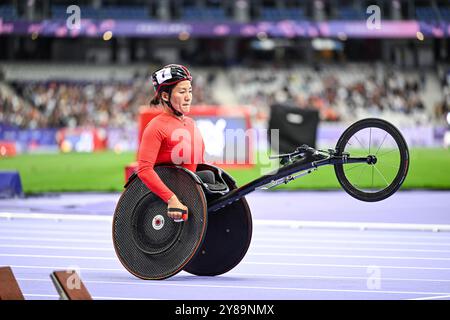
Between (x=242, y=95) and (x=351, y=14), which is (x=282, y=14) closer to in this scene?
(x=351, y=14)

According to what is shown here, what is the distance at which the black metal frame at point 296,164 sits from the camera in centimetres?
563

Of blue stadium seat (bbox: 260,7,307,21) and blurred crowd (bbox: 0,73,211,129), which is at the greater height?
blue stadium seat (bbox: 260,7,307,21)

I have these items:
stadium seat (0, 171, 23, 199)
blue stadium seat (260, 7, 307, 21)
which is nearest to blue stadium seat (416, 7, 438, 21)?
blue stadium seat (260, 7, 307, 21)

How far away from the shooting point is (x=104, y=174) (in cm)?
2025

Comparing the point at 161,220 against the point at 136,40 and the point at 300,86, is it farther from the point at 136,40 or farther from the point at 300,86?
the point at 136,40

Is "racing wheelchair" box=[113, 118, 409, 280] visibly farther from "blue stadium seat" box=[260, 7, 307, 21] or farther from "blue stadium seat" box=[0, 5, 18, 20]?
"blue stadium seat" box=[260, 7, 307, 21]

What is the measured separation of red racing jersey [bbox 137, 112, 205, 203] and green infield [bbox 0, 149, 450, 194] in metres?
9.66

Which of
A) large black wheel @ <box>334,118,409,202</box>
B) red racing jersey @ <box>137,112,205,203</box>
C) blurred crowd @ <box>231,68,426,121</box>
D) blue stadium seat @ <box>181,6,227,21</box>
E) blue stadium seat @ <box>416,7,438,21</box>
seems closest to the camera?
large black wheel @ <box>334,118,409,202</box>

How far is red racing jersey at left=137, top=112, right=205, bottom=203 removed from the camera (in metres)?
6.09

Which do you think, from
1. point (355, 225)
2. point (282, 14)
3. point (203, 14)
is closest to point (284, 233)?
point (355, 225)

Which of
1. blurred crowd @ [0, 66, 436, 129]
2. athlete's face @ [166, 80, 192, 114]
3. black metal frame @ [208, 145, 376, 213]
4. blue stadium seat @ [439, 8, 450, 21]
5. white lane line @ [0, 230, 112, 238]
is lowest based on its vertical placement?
white lane line @ [0, 230, 112, 238]

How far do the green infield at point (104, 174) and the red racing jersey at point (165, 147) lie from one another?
31.7ft

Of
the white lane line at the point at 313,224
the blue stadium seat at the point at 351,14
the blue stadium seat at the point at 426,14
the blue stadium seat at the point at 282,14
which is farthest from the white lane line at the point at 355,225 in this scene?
the blue stadium seat at the point at 351,14

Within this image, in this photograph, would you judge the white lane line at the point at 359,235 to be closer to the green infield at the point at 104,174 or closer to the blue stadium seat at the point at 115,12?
the green infield at the point at 104,174
